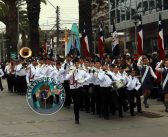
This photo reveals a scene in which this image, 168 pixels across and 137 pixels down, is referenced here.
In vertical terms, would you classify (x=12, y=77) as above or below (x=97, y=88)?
above

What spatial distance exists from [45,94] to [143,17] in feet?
64.1

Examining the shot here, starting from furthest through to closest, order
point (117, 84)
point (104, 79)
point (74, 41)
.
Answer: point (74, 41), point (104, 79), point (117, 84)

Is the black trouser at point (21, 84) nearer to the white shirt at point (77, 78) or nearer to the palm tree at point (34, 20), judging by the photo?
the palm tree at point (34, 20)

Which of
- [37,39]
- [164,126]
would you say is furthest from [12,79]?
[164,126]

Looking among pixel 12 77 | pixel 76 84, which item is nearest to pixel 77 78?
pixel 76 84

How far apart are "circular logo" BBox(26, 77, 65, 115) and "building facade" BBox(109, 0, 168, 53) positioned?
51.3 feet

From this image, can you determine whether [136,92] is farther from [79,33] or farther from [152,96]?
[79,33]

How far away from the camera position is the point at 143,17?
31844 millimetres

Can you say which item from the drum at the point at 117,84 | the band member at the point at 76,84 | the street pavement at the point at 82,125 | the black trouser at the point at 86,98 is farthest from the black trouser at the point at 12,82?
the drum at the point at 117,84

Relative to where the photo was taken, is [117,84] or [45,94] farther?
[117,84]

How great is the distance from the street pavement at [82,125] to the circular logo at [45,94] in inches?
20.1

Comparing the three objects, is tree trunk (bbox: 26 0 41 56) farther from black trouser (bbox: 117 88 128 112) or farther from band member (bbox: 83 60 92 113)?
black trouser (bbox: 117 88 128 112)

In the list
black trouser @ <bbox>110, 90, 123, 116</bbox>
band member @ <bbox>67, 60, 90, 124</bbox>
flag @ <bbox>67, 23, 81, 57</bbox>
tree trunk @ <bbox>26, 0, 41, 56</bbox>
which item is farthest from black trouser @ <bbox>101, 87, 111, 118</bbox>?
tree trunk @ <bbox>26, 0, 41, 56</bbox>

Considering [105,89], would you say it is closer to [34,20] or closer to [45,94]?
[45,94]
